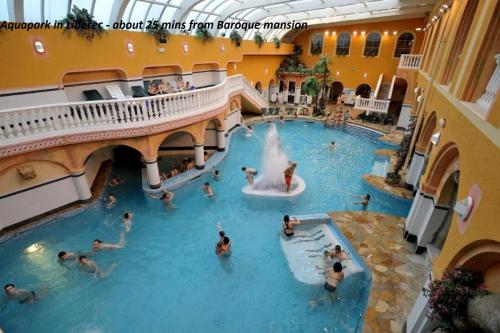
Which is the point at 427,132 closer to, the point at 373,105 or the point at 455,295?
the point at 455,295

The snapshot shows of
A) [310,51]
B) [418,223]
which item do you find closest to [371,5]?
[310,51]

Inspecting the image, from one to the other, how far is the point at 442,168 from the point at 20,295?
1243 cm

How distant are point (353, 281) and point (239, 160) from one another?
9.75 meters

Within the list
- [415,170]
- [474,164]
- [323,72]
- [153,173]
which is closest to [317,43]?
[323,72]

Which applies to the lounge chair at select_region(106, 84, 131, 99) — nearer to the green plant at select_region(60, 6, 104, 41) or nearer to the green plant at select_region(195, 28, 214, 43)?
the green plant at select_region(60, 6, 104, 41)

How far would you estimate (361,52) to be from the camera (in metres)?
26.2

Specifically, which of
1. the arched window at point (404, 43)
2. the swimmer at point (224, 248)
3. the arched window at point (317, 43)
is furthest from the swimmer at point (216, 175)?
the arched window at point (404, 43)

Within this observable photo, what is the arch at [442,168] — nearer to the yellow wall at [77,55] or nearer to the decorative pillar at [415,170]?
the decorative pillar at [415,170]

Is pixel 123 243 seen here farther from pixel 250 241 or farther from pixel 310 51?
pixel 310 51

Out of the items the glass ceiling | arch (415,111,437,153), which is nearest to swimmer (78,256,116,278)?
the glass ceiling

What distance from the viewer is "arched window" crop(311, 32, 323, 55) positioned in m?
28.2

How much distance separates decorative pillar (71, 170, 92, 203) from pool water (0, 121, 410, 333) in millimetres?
714

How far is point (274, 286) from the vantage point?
25.6 ft

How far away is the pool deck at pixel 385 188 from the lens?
12.0 metres
